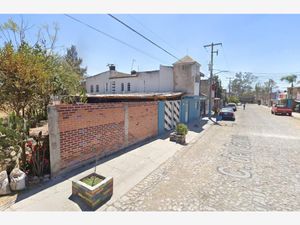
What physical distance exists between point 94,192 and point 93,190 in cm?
5

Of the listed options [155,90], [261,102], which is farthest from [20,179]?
[261,102]

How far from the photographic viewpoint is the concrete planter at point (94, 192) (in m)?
3.75

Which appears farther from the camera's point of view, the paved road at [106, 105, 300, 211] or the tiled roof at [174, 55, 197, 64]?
the tiled roof at [174, 55, 197, 64]

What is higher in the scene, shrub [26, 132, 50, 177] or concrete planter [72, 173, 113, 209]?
shrub [26, 132, 50, 177]

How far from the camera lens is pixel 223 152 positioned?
796 centimetres

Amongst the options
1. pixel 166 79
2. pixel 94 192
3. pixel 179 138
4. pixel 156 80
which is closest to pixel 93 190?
pixel 94 192

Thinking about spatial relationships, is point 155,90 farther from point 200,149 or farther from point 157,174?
point 157,174

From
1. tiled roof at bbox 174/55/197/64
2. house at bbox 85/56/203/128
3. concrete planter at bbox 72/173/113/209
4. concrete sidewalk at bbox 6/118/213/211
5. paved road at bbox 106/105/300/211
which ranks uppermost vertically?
tiled roof at bbox 174/55/197/64

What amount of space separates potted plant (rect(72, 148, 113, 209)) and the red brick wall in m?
1.38

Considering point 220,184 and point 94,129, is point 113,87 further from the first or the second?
point 220,184

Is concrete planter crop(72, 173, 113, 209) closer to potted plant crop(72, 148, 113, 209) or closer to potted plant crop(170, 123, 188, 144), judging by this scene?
potted plant crop(72, 148, 113, 209)

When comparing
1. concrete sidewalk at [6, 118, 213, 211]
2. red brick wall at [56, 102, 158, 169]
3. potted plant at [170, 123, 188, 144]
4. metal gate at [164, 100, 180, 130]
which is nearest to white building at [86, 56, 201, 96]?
metal gate at [164, 100, 180, 130]

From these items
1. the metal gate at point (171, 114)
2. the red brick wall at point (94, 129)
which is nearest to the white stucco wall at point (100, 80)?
the metal gate at point (171, 114)

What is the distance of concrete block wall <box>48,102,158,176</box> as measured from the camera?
4934mm
